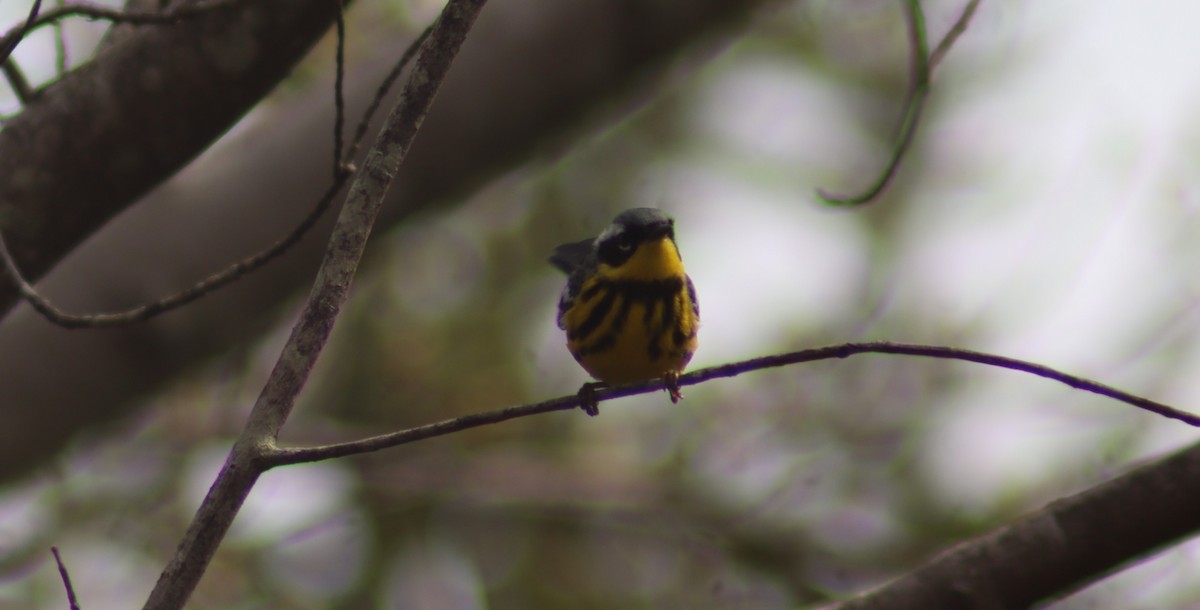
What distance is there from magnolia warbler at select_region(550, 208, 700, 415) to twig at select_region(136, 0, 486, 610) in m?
1.50

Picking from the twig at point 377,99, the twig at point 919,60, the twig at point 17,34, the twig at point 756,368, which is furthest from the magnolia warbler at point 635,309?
the twig at point 17,34

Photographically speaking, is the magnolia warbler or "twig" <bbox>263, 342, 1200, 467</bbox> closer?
"twig" <bbox>263, 342, 1200, 467</bbox>

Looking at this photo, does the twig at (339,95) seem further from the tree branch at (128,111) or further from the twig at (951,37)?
the twig at (951,37)

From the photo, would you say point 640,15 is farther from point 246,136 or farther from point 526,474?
point 526,474

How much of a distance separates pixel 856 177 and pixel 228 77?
18.4 ft

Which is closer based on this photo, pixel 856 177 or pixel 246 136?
pixel 246 136

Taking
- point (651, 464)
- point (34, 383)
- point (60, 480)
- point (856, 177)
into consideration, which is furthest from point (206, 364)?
point (856, 177)

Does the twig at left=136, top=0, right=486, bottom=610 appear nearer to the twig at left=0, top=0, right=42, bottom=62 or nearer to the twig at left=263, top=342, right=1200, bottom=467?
the twig at left=263, top=342, right=1200, bottom=467

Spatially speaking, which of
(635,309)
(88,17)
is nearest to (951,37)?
(635,309)

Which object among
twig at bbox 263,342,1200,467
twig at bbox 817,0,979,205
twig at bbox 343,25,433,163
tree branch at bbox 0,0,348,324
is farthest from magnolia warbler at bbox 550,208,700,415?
twig at bbox 263,342,1200,467

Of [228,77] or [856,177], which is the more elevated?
[856,177]

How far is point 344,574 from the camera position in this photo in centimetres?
791

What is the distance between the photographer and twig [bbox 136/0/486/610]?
6.41 ft

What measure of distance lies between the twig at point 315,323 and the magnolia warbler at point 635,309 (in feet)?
4.91
